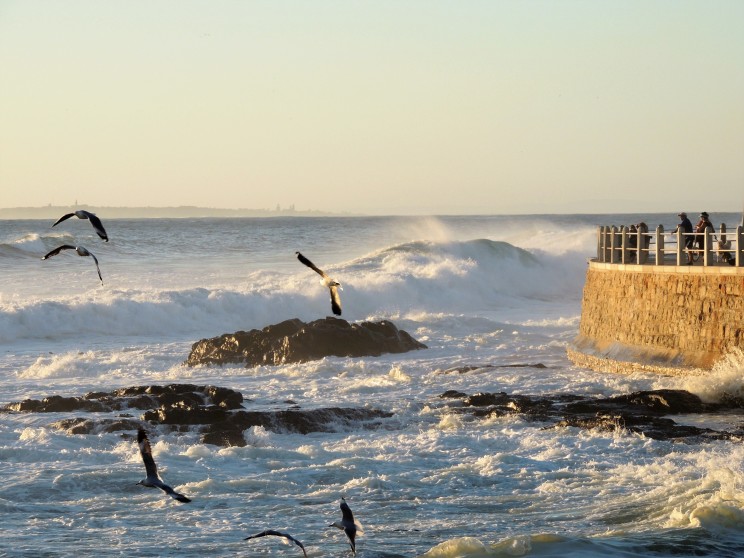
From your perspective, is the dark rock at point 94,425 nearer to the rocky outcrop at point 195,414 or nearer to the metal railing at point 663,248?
the rocky outcrop at point 195,414

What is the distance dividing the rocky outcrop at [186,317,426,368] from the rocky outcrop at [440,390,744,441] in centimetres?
723

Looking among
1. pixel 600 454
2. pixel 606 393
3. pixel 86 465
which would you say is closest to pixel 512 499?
pixel 600 454

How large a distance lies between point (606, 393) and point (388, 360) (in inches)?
286

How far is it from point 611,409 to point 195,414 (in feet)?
21.1

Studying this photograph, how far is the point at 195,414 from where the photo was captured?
1998cm

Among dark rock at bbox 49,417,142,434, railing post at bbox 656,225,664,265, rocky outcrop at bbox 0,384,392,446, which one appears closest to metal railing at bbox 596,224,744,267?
railing post at bbox 656,225,664,265

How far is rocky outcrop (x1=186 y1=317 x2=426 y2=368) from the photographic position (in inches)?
1135

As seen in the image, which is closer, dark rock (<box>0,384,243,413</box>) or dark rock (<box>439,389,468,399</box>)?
dark rock (<box>0,384,243,413</box>)

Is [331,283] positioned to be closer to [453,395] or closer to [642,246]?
[453,395]

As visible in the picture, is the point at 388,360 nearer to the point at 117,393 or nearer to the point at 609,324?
the point at 609,324

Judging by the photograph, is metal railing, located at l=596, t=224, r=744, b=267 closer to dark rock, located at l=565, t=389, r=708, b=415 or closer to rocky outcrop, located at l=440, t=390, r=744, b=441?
dark rock, located at l=565, t=389, r=708, b=415

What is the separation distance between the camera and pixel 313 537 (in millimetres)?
13242

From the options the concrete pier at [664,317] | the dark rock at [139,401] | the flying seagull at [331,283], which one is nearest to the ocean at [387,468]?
the concrete pier at [664,317]

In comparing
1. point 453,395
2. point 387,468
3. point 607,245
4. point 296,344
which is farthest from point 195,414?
point 607,245
